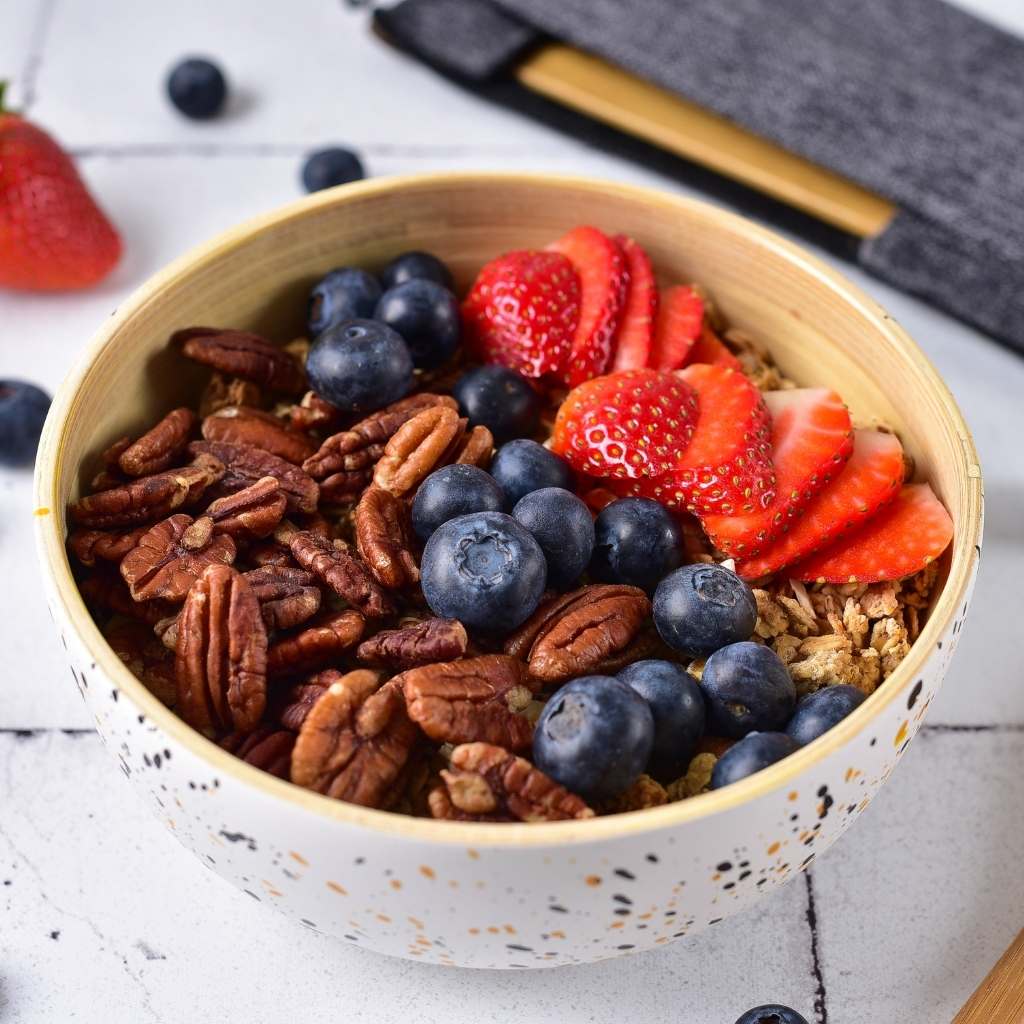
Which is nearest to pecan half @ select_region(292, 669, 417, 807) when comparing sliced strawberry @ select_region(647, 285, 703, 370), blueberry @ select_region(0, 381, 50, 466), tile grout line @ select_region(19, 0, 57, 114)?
sliced strawberry @ select_region(647, 285, 703, 370)

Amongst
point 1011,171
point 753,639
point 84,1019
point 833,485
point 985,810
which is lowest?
point 84,1019

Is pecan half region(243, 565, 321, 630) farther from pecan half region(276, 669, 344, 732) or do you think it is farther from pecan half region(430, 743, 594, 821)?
pecan half region(430, 743, 594, 821)

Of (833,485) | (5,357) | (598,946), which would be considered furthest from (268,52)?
(598,946)

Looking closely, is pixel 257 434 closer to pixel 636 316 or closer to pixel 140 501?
pixel 140 501

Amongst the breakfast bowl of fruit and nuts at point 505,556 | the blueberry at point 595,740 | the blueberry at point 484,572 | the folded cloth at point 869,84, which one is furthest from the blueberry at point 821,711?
the folded cloth at point 869,84

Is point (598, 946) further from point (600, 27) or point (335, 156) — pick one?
point (600, 27)

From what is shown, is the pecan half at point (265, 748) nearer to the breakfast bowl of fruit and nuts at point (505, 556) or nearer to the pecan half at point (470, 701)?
the breakfast bowl of fruit and nuts at point (505, 556)
